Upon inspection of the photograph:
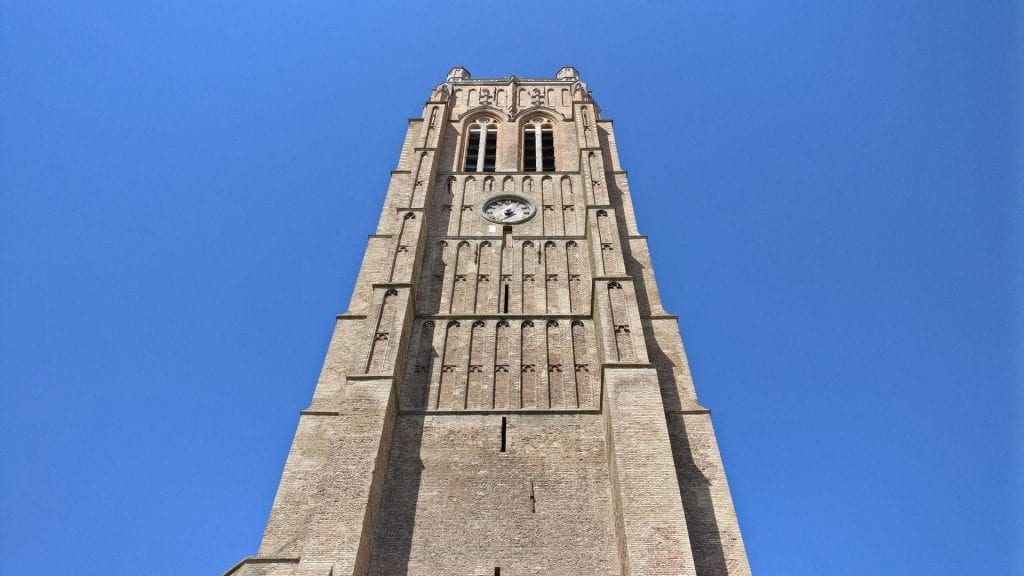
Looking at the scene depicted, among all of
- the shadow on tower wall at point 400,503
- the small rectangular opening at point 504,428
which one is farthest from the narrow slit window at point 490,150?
the shadow on tower wall at point 400,503

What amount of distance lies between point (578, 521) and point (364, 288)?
9050 mm

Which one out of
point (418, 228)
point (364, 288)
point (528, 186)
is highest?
point (528, 186)

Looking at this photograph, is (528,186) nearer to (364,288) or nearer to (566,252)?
(566,252)

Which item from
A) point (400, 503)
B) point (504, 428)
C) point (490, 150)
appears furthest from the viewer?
point (490, 150)

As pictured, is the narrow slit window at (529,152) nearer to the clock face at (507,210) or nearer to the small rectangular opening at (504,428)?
the clock face at (507,210)

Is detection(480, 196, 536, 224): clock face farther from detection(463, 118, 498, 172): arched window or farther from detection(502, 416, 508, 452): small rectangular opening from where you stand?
detection(502, 416, 508, 452): small rectangular opening

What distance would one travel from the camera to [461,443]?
1487 centimetres

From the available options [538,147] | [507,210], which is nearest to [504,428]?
[507,210]

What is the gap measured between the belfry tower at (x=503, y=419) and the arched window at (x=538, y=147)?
4.66 meters

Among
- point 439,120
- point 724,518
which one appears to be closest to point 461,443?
point 724,518

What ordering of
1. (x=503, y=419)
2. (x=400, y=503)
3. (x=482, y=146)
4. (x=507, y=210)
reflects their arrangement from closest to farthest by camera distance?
(x=400, y=503)
(x=503, y=419)
(x=507, y=210)
(x=482, y=146)

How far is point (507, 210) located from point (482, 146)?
20.4 ft

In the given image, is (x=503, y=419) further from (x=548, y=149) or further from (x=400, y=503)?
(x=548, y=149)

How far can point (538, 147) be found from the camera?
28.7 meters
